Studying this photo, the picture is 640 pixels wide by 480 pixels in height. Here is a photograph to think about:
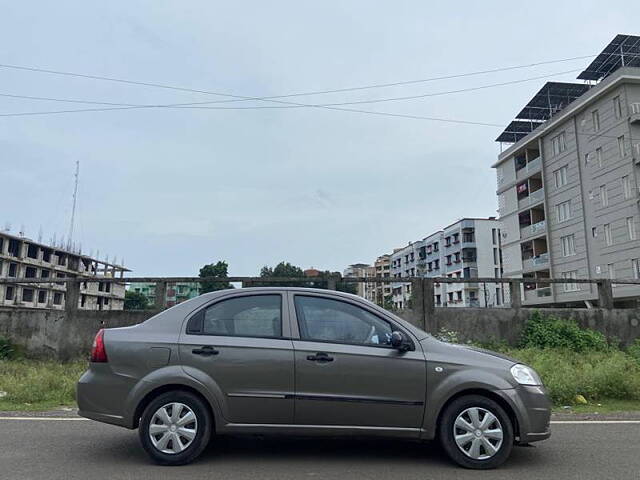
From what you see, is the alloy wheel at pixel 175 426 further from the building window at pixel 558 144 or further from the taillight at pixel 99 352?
the building window at pixel 558 144

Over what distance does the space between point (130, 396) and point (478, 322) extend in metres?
9.32

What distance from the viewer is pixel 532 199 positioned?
4566 centimetres

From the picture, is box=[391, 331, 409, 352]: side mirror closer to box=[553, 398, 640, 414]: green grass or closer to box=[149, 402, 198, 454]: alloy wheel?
box=[149, 402, 198, 454]: alloy wheel

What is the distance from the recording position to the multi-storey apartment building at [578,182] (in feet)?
110

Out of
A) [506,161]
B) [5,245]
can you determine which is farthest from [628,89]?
[5,245]

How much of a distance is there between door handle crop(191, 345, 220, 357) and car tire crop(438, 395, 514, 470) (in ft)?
7.10

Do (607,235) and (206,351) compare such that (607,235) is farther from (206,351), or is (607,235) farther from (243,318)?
(206,351)

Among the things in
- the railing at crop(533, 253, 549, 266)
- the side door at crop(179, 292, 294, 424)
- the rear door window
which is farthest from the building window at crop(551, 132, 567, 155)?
Result: the side door at crop(179, 292, 294, 424)

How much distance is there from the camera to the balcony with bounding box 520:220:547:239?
144ft

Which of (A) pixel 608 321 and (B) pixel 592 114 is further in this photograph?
(B) pixel 592 114

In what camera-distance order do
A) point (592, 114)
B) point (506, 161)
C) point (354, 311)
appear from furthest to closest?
point (506, 161)
point (592, 114)
point (354, 311)

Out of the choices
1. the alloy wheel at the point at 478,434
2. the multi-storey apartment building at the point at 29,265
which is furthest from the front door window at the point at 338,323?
the multi-storey apartment building at the point at 29,265

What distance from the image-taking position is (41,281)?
12070mm

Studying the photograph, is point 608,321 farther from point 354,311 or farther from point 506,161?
point 506,161
